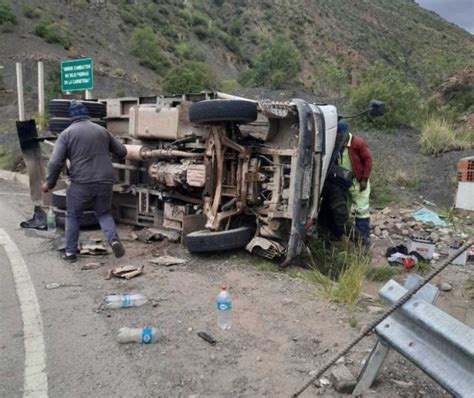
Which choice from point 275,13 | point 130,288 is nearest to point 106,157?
point 130,288

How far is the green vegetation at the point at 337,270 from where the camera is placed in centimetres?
450

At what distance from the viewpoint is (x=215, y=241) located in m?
5.63

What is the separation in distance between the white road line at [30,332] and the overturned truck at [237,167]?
5.59ft

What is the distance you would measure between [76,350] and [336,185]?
154 inches

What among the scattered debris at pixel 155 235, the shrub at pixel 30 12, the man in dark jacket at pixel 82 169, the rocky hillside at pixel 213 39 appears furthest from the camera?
the shrub at pixel 30 12

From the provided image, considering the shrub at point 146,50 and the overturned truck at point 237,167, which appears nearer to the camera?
the overturned truck at point 237,167

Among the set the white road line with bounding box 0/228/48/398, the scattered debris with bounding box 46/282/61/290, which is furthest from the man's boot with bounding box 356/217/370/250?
the white road line with bounding box 0/228/48/398

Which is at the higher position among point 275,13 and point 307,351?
point 275,13

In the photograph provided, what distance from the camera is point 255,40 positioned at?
203ft

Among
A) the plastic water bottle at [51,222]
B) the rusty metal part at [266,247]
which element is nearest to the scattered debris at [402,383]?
the rusty metal part at [266,247]

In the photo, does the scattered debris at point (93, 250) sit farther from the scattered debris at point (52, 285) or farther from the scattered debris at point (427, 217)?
the scattered debris at point (427, 217)

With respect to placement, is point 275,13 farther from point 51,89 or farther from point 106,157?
point 106,157

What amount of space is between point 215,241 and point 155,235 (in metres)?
1.30

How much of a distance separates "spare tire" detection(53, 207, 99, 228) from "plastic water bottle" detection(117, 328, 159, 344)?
11.9 feet
